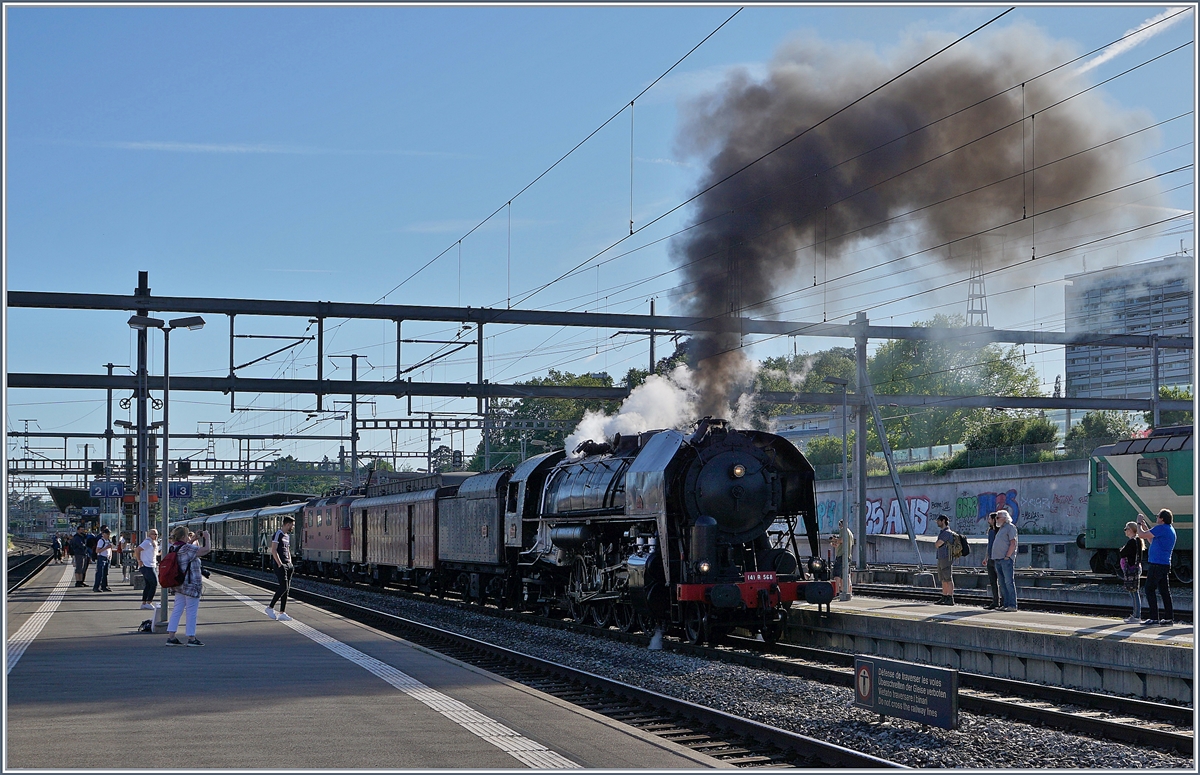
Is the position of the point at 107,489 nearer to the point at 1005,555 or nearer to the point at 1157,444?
the point at 1157,444

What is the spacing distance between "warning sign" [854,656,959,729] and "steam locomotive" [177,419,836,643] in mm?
5752

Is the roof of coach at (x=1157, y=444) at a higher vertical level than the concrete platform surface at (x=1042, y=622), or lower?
higher

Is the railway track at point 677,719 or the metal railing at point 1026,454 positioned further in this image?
the metal railing at point 1026,454

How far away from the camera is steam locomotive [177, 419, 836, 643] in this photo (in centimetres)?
1656

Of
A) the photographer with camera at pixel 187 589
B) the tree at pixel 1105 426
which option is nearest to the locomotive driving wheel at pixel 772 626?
the photographer with camera at pixel 187 589

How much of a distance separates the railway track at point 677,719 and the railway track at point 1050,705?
2531mm

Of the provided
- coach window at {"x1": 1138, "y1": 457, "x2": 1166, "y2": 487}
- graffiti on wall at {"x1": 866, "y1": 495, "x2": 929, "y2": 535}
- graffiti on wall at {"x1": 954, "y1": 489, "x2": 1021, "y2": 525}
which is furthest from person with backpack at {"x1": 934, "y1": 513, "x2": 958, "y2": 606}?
graffiti on wall at {"x1": 866, "y1": 495, "x2": 929, "y2": 535}

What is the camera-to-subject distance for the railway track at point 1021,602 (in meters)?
19.1

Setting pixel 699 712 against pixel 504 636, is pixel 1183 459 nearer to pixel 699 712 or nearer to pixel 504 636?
pixel 504 636

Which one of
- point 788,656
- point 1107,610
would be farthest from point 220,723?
point 1107,610

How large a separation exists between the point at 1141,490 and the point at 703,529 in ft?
53.6

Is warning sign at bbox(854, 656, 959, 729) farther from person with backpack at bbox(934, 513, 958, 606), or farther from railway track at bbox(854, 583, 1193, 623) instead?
person with backpack at bbox(934, 513, 958, 606)

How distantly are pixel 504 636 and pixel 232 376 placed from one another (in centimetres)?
1143

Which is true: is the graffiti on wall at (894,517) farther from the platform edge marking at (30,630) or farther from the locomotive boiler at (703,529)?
the platform edge marking at (30,630)
